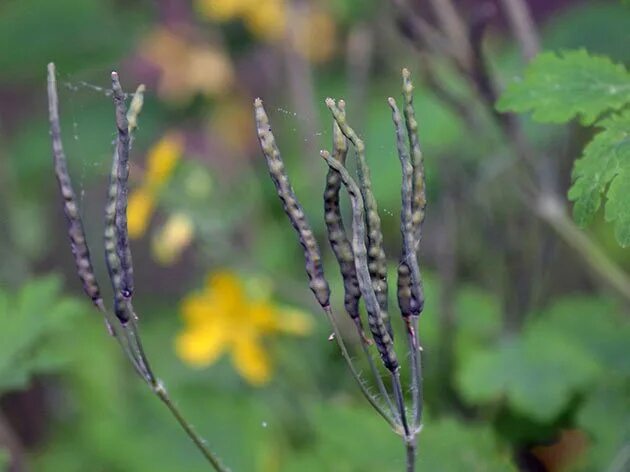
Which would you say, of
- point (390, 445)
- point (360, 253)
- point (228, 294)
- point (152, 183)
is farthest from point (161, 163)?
point (360, 253)

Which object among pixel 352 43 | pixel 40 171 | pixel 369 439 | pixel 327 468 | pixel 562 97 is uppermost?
pixel 562 97

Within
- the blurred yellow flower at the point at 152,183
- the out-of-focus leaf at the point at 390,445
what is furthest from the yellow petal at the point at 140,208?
the out-of-focus leaf at the point at 390,445

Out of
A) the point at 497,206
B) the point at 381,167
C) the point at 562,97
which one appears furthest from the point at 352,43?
the point at 562,97

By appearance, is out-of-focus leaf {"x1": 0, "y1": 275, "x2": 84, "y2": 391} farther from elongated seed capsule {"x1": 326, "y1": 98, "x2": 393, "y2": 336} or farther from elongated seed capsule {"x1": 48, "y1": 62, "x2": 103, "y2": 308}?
elongated seed capsule {"x1": 326, "y1": 98, "x2": 393, "y2": 336}

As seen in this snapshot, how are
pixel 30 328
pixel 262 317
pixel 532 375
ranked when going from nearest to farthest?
pixel 30 328 < pixel 532 375 < pixel 262 317

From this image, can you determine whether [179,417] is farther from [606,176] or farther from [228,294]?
[228,294]

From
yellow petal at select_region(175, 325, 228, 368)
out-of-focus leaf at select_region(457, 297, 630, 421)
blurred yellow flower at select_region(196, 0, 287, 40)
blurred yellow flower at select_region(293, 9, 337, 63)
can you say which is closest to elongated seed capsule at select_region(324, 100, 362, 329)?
out-of-focus leaf at select_region(457, 297, 630, 421)

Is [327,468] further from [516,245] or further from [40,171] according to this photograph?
[40,171]
